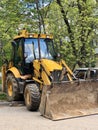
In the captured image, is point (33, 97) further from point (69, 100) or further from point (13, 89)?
point (13, 89)

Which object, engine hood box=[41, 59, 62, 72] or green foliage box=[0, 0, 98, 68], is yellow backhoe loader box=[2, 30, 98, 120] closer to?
engine hood box=[41, 59, 62, 72]

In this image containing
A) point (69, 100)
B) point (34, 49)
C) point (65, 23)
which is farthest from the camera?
point (65, 23)

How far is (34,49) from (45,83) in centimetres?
166

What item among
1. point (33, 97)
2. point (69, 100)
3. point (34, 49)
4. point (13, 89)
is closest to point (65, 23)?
point (34, 49)

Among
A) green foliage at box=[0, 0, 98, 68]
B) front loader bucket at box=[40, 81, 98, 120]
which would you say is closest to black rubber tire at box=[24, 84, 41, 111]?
front loader bucket at box=[40, 81, 98, 120]

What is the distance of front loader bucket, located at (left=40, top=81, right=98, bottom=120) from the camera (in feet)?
31.8

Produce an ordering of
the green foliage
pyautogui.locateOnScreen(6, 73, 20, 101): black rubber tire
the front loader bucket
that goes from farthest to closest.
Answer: the green foliage
pyautogui.locateOnScreen(6, 73, 20, 101): black rubber tire
the front loader bucket

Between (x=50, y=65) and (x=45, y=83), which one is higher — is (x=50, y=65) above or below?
above

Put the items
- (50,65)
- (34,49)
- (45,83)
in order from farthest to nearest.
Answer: (34,49), (50,65), (45,83)

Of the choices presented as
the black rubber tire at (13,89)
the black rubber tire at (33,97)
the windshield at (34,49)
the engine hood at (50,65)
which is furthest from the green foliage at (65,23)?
the black rubber tire at (33,97)

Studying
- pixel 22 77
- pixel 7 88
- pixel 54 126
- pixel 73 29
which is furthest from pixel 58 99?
pixel 73 29

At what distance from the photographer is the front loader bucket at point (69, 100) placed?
9703 millimetres

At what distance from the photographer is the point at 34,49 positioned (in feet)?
39.5

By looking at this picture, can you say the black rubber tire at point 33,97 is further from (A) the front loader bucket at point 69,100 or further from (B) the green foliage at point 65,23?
(B) the green foliage at point 65,23
